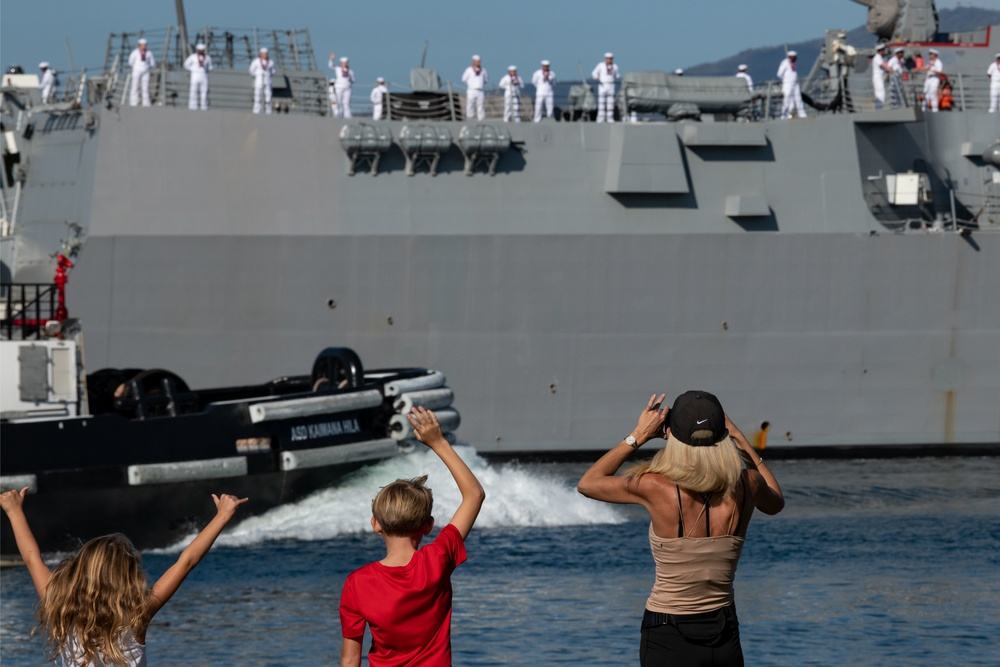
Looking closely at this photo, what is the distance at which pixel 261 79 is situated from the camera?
717 inches

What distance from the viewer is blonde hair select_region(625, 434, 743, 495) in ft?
13.3

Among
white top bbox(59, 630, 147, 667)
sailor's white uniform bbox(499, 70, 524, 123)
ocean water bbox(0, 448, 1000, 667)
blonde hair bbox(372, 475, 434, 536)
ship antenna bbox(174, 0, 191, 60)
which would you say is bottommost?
ocean water bbox(0, 448, 1000, 667)

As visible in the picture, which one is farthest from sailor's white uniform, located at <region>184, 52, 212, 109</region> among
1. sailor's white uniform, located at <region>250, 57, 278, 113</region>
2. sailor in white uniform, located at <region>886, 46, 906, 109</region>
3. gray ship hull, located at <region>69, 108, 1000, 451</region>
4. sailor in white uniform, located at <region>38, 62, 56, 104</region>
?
sailor in white uniform, located at <region>886, 46, 906, 109</region>

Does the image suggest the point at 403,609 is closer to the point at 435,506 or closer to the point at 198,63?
the point at 435,506

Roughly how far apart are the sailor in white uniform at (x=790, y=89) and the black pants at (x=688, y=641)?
1575cm

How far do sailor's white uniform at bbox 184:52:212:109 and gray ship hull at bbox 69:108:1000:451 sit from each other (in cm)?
40

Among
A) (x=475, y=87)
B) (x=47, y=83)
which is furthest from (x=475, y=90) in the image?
(x=47, y=83)

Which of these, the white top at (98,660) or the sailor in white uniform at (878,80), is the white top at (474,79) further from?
the white top at (98,660)

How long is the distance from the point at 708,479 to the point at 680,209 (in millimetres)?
14402

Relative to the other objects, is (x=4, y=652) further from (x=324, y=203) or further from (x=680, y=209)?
(x=680, y=209)

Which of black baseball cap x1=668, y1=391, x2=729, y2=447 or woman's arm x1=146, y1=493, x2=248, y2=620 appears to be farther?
black baseball cap x1=668, y1=391, x2=729, y2=447

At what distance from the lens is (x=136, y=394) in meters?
12.2

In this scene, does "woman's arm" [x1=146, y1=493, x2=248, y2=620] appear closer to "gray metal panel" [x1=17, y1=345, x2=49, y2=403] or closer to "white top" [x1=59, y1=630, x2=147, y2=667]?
"white top" [x1=59, y1=630, x2=147, y2=667]

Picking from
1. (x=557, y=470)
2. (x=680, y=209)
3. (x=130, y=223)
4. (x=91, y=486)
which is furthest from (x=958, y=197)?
(x=91, y=486)
